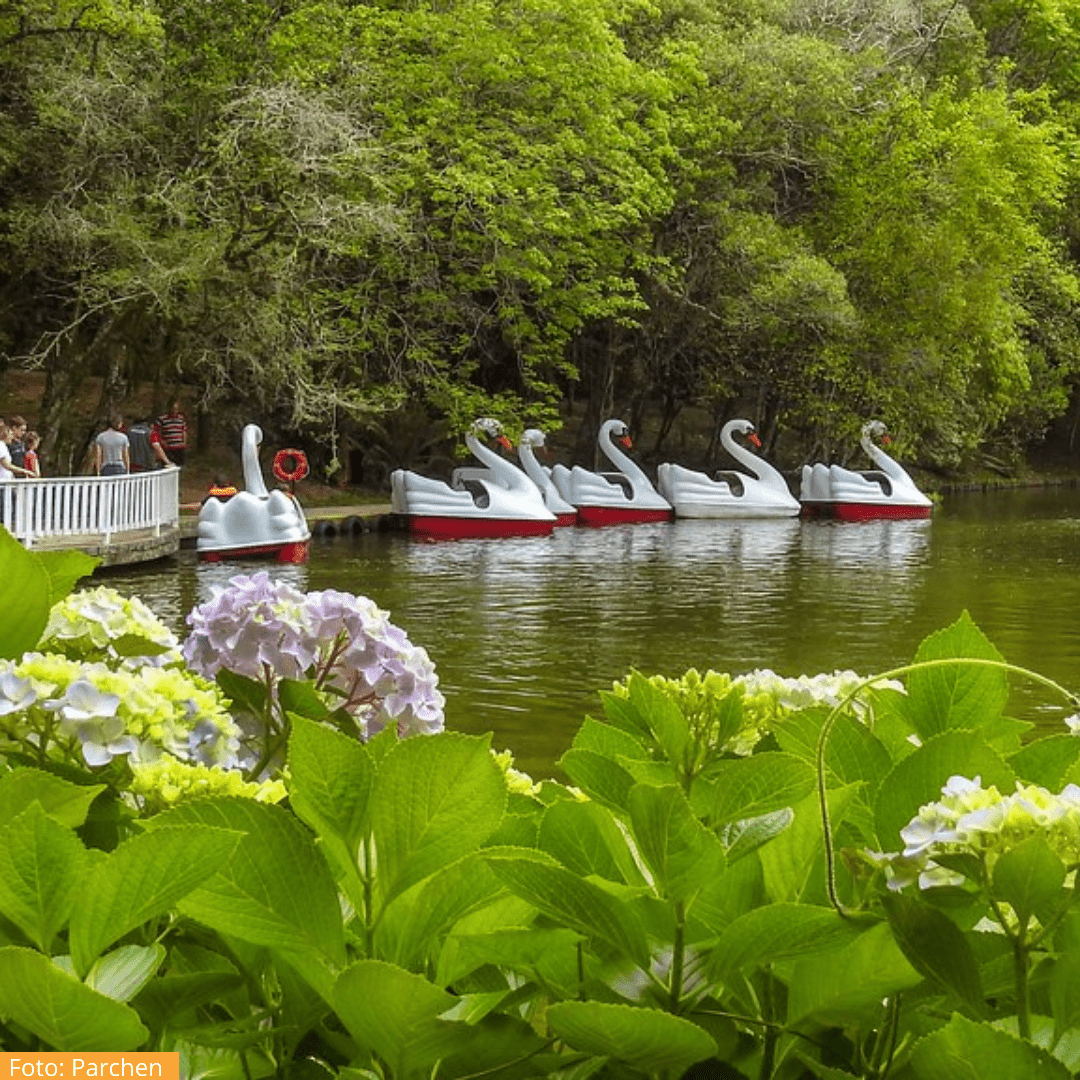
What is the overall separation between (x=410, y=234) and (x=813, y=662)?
13714 mm

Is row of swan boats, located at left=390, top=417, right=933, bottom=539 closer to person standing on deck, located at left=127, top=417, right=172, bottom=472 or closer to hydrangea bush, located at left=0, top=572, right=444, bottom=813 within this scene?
person standing on deck, located at left=127, top=417, right=172, bottom=472

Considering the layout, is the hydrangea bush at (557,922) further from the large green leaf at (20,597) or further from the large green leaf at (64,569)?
the large green leaf at (64,569)

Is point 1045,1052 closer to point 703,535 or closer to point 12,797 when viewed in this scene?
point 12,797

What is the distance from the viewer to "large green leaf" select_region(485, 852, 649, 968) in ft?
3.06

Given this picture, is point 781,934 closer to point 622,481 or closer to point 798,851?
point 798,851

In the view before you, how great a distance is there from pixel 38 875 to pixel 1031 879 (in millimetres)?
526

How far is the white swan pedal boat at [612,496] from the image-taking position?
2773cm

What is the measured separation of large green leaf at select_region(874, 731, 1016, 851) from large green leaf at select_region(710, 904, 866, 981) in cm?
16

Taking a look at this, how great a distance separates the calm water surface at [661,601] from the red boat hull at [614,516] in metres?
1.68

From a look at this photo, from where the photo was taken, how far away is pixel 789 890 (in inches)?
42.7

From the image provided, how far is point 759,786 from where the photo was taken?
1.07 meters

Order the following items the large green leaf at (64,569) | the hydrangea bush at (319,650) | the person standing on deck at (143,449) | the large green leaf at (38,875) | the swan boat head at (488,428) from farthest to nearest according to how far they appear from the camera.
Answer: the swan boat head at (488,428), the person standing on deck at (143,449), the hydrangea bush at (319,650), the large green leaf at (64,569), the large green leaf at (38,875)

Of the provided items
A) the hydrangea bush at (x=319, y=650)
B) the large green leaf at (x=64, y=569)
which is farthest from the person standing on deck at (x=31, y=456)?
the large green leaf at (x=64, y=569)

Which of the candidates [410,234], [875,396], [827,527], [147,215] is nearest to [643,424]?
[875,396]
